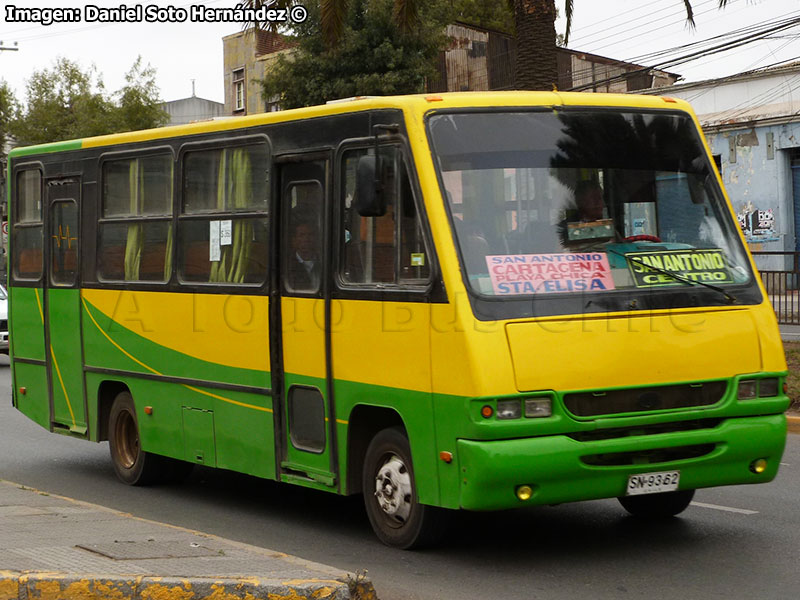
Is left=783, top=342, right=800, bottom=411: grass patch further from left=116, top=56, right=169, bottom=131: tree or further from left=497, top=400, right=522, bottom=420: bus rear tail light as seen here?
left=116, top=56, right=169, bottom=131: tree

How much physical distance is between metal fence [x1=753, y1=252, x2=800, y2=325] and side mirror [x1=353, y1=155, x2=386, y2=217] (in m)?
13.4

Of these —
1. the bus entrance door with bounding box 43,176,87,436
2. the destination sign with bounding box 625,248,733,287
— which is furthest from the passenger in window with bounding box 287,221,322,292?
the bus entrance door with bounding box 43,176,87,436

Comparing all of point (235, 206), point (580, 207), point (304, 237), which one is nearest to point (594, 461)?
point (580, 207)

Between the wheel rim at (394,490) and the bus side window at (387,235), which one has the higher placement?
the bus side window at (387,235)

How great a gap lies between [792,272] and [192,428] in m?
14.4

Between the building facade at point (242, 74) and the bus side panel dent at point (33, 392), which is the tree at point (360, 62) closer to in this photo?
the building facade at point (242, 74)

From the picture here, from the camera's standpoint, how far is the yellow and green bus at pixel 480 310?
7.14 m

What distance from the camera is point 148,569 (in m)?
6.57

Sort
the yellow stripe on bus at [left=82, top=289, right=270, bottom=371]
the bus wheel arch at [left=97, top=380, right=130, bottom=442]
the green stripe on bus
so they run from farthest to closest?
1. the green stripe on bus
2. the bus wheel arch at [left=97, top=380, right=130, bottom=442]
3. the yellow stripe on bus at [left=82, top=289, right=270, bottom=371]

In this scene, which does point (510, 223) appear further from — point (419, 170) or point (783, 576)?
point (783, 576)

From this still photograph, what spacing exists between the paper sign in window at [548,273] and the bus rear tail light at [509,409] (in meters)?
0.63

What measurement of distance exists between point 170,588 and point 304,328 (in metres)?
2.67

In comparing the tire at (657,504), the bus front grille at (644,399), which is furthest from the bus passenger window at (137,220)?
the bus front grille at (644,399)

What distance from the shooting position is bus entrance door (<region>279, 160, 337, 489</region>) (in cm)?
845
